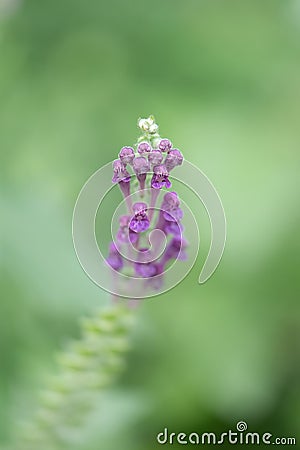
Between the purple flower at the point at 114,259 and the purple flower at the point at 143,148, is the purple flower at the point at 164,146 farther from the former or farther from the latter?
the purple flower at the point at 114,259

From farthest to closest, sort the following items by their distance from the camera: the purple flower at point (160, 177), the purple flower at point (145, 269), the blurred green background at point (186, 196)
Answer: the blurred green background at point (186, 196) < the purple flower at point (145, 269) < the purple flower at point (160, 177)

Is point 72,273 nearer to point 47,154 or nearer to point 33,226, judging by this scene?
point 33,226

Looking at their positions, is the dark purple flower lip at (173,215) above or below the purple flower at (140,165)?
below

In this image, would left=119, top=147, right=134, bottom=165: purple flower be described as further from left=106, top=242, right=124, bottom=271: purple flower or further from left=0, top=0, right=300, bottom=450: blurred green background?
left=0, top=0, right=300, bottom=450: blurred green background

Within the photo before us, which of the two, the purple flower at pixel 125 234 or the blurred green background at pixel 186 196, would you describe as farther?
the blurred green background at pixel 186 196

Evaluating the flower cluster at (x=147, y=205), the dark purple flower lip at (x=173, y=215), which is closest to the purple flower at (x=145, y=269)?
the flower cluster at (x=147, y=205)

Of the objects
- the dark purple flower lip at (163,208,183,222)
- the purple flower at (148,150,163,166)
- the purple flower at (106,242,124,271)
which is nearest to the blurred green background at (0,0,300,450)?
the purple flower at (106,242,124,271)
